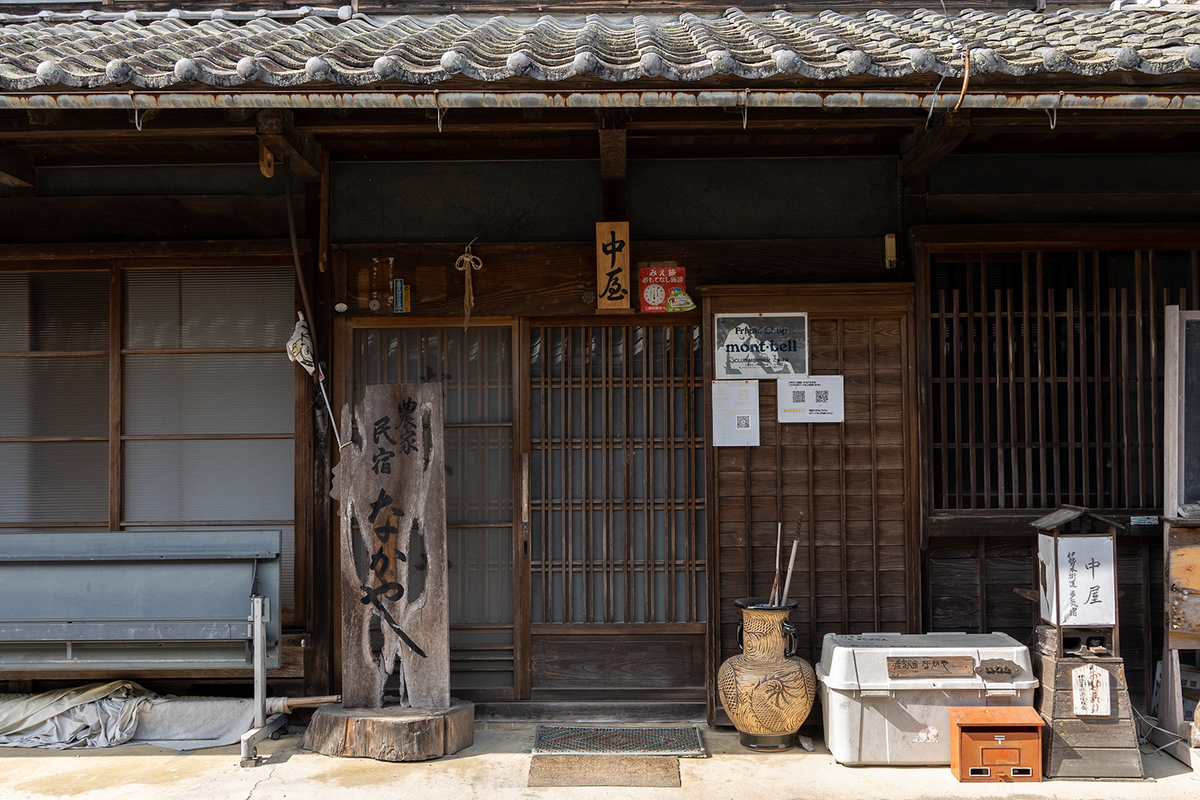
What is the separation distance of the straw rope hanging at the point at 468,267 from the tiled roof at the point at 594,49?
1.47 meters

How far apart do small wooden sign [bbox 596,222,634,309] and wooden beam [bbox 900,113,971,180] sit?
207cm

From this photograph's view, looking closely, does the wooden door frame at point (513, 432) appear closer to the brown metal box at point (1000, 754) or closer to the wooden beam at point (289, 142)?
the wooden beam at point (289, 142)

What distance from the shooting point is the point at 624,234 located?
6.28 meters

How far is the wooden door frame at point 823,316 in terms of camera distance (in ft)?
20.6

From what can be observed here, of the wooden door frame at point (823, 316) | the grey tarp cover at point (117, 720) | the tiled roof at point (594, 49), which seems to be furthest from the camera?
the wooden door frame at point (823, 316)

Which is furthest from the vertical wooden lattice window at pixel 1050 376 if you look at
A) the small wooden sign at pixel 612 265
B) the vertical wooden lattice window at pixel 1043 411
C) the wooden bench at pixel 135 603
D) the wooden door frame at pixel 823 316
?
the wooden bench at pixel 135 603

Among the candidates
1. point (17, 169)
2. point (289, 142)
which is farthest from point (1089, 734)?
point (17, 169)

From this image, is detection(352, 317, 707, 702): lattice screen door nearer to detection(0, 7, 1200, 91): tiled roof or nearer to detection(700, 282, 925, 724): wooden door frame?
detection(700, 282, 925, 724): wooden door frame

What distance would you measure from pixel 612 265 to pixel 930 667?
343 cm

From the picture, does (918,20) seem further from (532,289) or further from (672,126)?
(532,289)

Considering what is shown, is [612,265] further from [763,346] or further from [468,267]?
[763,346]

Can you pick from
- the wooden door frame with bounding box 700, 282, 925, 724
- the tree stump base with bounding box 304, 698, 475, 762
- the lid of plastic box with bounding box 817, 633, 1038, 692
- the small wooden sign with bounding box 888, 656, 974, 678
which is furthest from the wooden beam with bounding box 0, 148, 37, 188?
the small wooden sign with bounding box 888, 656, 974, 678

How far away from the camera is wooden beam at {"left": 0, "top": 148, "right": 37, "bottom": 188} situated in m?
6.09

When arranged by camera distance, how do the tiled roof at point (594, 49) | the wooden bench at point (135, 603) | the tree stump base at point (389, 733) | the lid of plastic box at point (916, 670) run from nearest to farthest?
the tiled roof at point (594, 49)
the lid of plastic box at point (916, 670)
the tree stump base at point (389, 733)
the wooden bench at point (135, 603)
